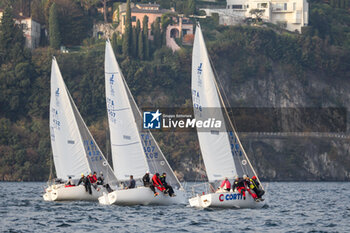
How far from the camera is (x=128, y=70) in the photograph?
16038 centimetres

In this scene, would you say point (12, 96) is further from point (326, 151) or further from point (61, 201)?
point (61, 201)

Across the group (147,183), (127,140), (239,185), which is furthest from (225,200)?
(127,140)

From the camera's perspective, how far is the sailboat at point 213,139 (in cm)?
5603

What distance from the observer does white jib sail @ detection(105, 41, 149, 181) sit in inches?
2479

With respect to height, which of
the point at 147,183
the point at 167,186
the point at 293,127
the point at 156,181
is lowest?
the point at 293,127

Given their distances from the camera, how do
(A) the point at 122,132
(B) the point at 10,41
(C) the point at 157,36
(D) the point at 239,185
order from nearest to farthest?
(D) the point at 239,185
(A) the point at 122,132
(B) the point at 10,41
(C) the point at 157,36

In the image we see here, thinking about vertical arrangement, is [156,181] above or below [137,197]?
above

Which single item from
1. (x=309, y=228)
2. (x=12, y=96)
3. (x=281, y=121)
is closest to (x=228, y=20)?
(x=281, y=121)

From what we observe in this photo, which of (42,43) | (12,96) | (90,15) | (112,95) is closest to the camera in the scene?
(112,95)

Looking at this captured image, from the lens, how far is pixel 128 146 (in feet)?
209

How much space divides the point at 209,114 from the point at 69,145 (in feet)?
56.3

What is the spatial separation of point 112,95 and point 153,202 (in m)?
9.38

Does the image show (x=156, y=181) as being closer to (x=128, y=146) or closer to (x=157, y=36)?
(x=128, y=146)

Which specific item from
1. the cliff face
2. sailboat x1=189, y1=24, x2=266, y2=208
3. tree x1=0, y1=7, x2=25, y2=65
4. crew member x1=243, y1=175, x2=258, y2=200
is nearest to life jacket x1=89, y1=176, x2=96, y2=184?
sailboat x1=189, y1=24, x2=266, y2=208
